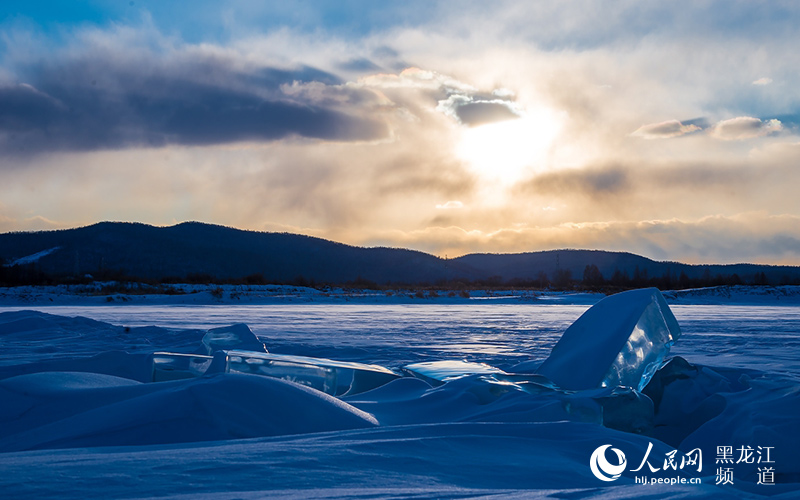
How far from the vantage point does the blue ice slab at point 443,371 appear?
363 centimetres

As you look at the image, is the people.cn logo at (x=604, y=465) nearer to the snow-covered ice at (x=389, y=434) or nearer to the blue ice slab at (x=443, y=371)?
the snow-covered ice at (x=389, y=434)

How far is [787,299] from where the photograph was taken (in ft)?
82.0

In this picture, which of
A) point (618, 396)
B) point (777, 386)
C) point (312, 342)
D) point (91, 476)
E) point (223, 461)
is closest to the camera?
point (91, 476)

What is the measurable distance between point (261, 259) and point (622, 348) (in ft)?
307

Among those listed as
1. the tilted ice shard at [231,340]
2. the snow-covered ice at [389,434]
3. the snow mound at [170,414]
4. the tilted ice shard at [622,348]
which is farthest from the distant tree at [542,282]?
the snow mound at [170,414]

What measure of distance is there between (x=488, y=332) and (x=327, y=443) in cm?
626

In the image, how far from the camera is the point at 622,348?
3.51 meters

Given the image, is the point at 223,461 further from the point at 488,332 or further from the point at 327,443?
the point at 488,332

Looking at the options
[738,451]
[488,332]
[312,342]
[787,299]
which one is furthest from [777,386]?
[787,299]

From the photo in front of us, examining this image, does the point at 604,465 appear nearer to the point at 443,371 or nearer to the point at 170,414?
the point at 170,414

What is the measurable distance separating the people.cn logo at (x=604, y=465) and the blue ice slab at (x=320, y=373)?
6.01 feet

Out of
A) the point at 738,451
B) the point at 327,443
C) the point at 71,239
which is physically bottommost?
the point at 738,451

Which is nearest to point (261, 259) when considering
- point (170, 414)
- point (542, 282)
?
point (542, 282)

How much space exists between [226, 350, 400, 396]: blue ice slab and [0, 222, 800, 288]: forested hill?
217 ft
